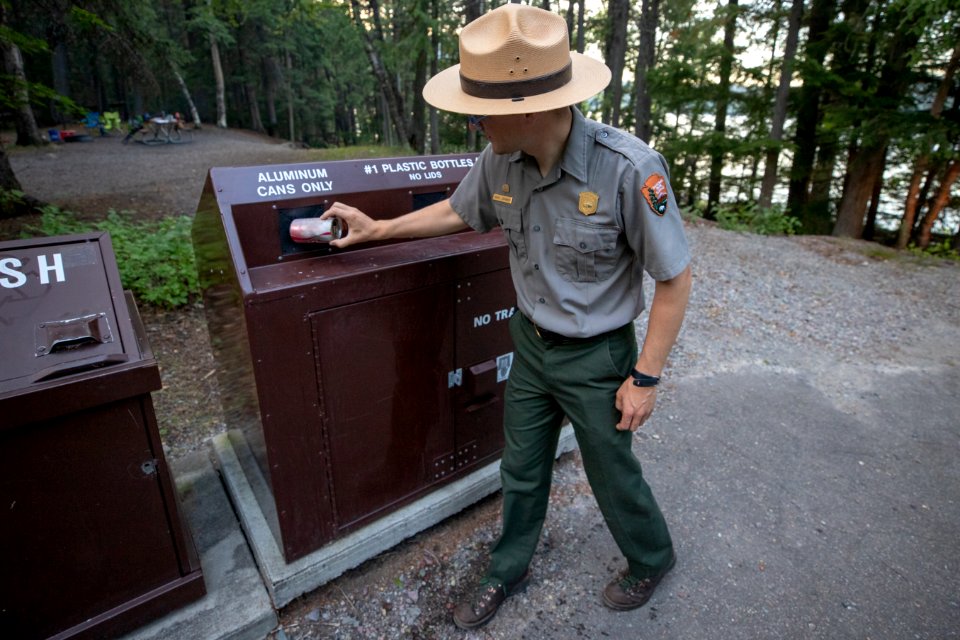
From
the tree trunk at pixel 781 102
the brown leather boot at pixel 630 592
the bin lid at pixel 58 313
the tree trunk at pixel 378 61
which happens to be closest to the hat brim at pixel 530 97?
the bin lid at pixel 58 313

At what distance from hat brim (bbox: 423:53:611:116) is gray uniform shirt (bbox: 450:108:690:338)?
0.12 meters

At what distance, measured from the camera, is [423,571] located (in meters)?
2.24

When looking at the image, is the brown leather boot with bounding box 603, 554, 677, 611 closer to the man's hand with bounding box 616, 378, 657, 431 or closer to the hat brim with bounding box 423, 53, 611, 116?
the man's hand with bounding box 616, 378, 657, 431

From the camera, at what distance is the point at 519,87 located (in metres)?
1.48

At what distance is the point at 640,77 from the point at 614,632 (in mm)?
12821

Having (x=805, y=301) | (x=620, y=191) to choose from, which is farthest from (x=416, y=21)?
(x=620, y=191)

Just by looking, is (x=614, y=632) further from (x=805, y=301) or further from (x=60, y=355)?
(x=805, y=301)

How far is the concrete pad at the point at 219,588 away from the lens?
1818 mm

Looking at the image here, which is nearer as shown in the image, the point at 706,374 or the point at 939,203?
the point at 706,374

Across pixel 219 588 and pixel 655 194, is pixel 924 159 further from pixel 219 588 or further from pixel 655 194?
pixel 219 588

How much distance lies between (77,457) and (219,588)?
78 centimetres

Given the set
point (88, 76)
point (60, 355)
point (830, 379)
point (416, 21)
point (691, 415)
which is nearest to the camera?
point (60, 355)

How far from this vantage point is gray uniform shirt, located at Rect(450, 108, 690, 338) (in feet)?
5.00

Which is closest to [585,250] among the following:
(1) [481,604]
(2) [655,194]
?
(2) [655,194]
